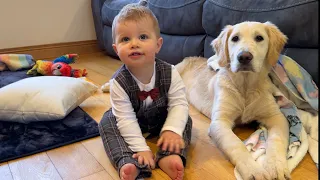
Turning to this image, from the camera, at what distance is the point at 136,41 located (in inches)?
45.6

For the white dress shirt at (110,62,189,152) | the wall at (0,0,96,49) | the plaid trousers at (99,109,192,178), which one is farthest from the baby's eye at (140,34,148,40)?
the wall at (0,0,96,49)

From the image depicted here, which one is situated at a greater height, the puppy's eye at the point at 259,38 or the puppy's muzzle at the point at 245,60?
the puppy's eye at the point at 259,38

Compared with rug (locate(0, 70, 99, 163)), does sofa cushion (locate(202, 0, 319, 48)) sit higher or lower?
higher

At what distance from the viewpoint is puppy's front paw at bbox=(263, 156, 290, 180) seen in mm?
1024

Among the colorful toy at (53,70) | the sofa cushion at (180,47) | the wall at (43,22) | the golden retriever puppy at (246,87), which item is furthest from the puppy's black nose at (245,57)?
the wall at (43,22)

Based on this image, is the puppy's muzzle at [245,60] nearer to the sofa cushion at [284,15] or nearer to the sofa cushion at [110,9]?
the sofa cushion at [284,15]

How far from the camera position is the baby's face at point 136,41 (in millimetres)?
1151

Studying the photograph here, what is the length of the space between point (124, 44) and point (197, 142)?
1.75 ft

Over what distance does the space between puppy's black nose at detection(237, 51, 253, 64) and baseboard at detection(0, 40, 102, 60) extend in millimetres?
2674

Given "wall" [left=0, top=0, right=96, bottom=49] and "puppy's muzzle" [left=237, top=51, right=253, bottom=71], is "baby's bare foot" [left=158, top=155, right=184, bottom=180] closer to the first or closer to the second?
"puppy's muzzle" [left=237, top=51, right=253, bottom=71]

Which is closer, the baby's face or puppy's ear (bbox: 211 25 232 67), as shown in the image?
the baby's face

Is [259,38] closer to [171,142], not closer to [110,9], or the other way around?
[171,142]

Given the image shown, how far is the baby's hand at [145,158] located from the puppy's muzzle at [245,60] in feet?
1.77

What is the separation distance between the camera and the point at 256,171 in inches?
40.2
